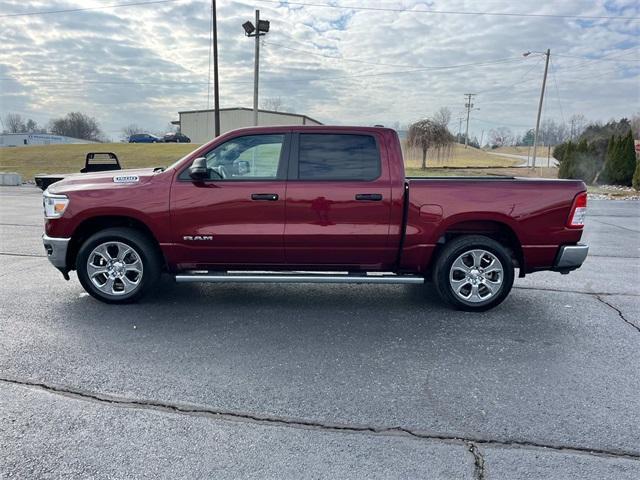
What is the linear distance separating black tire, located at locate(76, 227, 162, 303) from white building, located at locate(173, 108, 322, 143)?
56246 millimetres

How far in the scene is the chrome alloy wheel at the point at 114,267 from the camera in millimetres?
4727

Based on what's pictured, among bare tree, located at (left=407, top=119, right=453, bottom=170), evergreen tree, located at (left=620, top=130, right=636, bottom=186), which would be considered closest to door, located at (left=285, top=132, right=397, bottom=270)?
evergreen tree, located at (left=620, top=130, right=636, bottom=186)

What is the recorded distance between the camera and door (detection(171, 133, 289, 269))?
4.59 metres

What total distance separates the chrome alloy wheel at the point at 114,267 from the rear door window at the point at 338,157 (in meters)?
2.02

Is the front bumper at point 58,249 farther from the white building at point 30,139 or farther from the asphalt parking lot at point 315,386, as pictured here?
the white building at point 30,139

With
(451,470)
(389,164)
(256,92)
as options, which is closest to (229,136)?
(389,164)

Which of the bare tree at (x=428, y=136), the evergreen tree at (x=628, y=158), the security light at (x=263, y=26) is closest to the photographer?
the security light at (x=263, y=26)

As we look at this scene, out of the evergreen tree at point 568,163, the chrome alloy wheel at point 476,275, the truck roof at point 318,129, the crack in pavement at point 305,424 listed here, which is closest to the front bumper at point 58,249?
the crack in pavement at point 305,424

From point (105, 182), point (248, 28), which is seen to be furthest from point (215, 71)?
point (105, 182)

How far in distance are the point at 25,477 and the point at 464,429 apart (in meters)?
2.46

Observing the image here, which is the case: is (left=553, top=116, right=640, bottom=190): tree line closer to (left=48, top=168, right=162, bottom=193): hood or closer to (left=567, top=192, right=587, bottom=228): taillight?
(left=567, top=192, right=587, bottom=228): taillight

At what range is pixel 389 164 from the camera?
4656 millimetres

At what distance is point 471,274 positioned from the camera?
475 centimetres

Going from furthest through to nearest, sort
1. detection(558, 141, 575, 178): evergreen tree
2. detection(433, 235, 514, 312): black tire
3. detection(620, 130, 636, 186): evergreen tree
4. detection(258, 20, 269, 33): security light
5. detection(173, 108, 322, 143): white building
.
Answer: detection(173, 108, 322, 143): white building, detection(558, 141, 575, 178): evergreen tree, detection(620, 130, 636, 186): evergreen tree, detection(258, 20, 269, 33): security light, detection(433, 235, 514, 312): black tire
